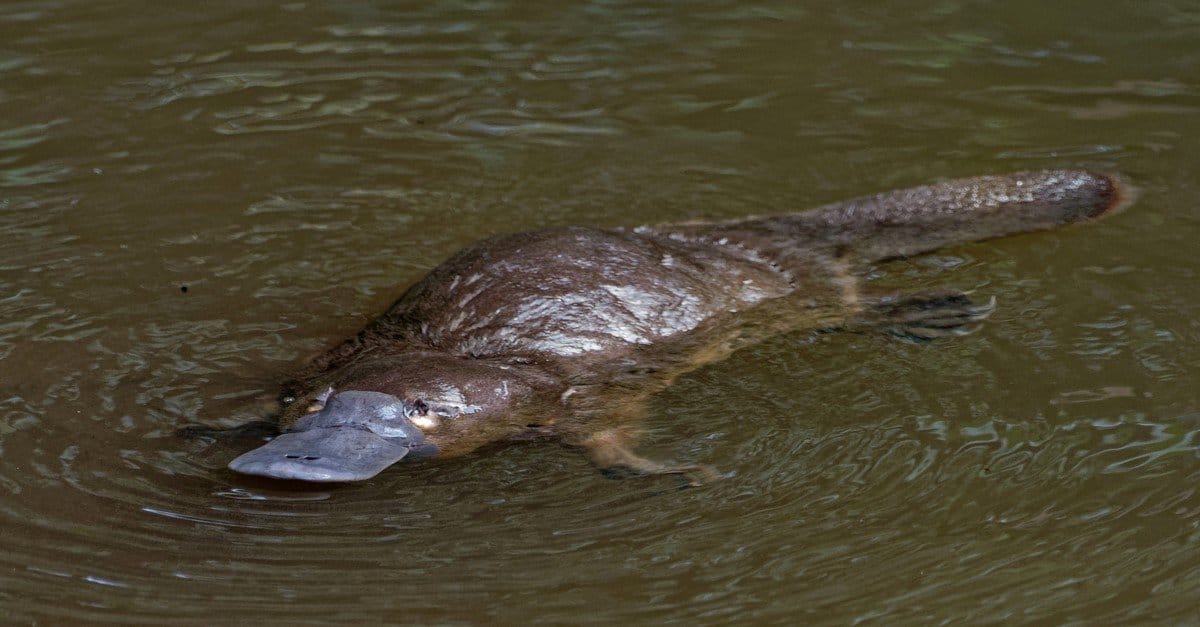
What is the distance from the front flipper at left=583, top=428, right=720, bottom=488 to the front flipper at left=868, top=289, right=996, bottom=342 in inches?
39.5

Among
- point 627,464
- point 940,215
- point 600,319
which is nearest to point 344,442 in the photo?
point 627,464

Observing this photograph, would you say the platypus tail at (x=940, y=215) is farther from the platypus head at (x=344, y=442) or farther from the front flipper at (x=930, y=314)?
the platypus head at (x=344, y=442)

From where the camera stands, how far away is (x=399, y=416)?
3.46m

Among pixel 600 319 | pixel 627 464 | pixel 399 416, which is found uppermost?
pixel 600 319

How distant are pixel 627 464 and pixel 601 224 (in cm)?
179

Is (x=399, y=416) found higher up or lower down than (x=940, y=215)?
lower down

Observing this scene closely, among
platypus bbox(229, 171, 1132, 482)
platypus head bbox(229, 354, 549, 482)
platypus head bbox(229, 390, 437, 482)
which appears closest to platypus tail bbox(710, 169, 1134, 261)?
platypus bbox(229, 171, 1132, 482)

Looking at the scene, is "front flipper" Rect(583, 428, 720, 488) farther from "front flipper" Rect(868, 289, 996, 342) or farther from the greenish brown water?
"front flipper" Rect(868, 289, 996, 342)

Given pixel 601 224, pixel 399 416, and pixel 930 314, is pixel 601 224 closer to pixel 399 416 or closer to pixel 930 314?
pixel 930 314

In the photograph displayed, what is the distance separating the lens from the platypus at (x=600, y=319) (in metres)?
3.48

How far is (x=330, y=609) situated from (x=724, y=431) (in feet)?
→ 3.91

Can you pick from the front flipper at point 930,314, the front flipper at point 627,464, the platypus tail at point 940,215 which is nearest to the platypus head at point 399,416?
the front flipper at point 627,464

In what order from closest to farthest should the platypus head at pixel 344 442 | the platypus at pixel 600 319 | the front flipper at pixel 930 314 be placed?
the platypus head at pixel 344 442 → the platypus at pixel 600 319 → the front flipper at pixel 930 314

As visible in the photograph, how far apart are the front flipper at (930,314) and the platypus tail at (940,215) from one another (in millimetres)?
353
